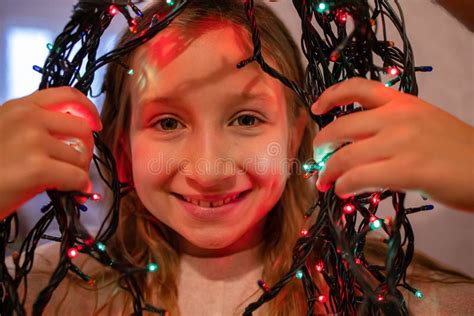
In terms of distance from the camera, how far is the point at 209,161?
69 centimetres

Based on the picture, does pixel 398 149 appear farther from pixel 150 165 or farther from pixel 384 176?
pixel 150 165

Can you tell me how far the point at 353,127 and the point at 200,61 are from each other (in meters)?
0.26

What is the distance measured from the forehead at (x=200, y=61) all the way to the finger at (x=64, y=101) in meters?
0.15

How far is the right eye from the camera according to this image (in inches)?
29.8

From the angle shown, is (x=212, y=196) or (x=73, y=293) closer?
(x=212, y=196)

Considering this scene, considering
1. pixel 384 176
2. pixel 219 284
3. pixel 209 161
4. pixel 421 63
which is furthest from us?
pixel 421 63

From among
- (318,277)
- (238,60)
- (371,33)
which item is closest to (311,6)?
(371,33)

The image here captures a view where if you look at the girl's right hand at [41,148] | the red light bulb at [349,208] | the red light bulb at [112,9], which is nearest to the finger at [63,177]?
the girl's right hand at [41,148]

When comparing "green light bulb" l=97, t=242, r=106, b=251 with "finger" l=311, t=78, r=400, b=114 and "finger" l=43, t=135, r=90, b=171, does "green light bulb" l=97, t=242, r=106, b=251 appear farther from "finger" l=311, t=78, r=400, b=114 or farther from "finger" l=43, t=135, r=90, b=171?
"finger" l=311, t=78, r=400, b=114

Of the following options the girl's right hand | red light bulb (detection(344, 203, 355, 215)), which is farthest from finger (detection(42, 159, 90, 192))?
red light bulb (detection(344, 203, 355, 215))

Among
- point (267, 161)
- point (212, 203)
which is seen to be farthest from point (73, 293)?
point (267, 161)

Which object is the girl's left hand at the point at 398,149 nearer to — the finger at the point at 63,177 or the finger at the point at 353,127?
the finger at the point at 353,127

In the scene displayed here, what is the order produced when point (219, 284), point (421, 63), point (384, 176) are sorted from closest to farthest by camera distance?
point (384, 176)
point (219, 284)
point (421, 63)

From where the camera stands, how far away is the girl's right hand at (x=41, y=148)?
53cm
